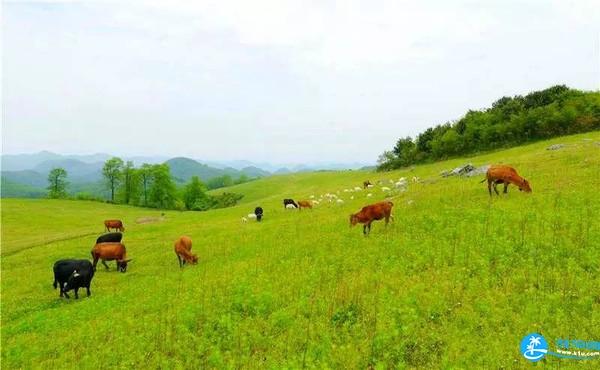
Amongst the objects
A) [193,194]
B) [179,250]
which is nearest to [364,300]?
[179,250]

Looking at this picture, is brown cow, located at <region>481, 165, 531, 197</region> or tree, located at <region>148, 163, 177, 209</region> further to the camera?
tree, located at <region>148, 163, 177, 209</region>

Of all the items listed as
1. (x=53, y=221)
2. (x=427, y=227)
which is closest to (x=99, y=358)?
(x=427, y=227)

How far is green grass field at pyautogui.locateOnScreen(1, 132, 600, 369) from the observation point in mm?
10531

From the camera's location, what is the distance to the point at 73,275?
1978 cm

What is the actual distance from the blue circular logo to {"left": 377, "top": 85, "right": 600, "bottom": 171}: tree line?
62053 mm

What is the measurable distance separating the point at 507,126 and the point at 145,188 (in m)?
90.9

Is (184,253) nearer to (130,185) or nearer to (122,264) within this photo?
(122,264)

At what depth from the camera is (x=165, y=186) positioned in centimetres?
10350

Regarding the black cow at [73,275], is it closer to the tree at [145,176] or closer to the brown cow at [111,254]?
the brown cow at [111,254]

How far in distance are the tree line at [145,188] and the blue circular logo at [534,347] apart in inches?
3899

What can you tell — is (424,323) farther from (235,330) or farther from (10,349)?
(10,349)

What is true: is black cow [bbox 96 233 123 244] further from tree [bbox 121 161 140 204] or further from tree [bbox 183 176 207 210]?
tree [bbox 183 176 207 210]

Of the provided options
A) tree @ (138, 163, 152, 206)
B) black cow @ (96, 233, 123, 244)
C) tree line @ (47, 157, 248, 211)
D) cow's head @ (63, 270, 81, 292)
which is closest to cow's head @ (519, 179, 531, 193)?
cow's head @ (63, 270, 81, 292)

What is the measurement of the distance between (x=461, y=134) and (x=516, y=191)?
56.6 m
